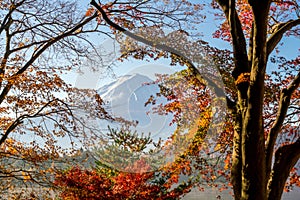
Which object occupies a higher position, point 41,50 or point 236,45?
point 41,50

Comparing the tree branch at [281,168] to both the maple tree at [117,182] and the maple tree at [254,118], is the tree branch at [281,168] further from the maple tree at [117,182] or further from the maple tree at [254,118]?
the maple tree at [117,182]

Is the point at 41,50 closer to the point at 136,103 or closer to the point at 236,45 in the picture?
the point at 136,103

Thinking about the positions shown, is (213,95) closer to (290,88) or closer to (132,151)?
(290,88)

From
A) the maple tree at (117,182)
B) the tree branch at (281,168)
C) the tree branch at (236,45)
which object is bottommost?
the tree branch at (281,168)

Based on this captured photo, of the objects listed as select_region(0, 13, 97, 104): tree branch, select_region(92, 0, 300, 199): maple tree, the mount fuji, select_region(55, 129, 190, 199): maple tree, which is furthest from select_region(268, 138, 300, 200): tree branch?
select_region(0, 13, 97, 104): tree branch

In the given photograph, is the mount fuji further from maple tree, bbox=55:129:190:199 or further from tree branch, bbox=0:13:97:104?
tree branch, bbox=0:13:97:104

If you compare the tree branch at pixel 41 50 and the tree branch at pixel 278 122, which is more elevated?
the tree branch at pixel 41 50

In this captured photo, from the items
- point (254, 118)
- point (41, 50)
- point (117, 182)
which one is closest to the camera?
point (254, 118)

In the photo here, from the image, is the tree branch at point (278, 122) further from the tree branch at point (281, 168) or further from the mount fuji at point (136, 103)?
the mount fuji at point (136, 103)

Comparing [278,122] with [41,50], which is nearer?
[278,122]

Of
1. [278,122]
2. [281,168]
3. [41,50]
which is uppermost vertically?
[41,50]

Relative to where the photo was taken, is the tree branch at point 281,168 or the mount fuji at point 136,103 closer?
the tree branch at point 281,168

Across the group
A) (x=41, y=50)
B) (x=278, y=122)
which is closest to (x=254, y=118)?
(x=278, y=122)

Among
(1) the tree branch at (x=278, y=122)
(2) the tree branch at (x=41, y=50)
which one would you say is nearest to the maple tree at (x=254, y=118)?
(1) the tree branch at (x=278, y=122)
